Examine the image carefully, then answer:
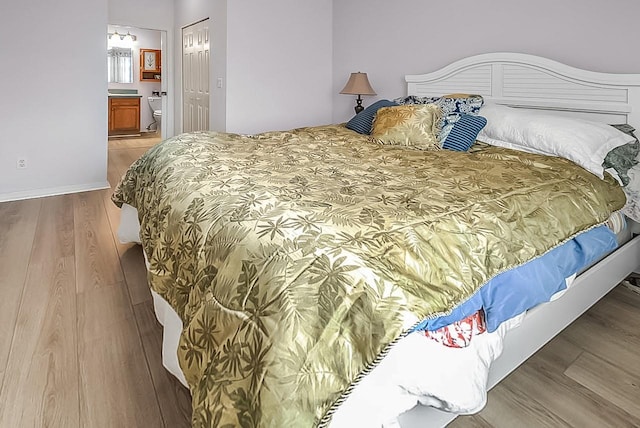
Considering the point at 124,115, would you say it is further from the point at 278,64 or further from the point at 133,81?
the point at 278,64

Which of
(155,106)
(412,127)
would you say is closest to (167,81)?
(155,106)

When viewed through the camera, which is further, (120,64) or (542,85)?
(120,64)

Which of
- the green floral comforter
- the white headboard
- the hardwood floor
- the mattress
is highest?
the white headboard

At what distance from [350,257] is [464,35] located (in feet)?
9.45

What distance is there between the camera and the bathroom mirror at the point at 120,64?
9.06m

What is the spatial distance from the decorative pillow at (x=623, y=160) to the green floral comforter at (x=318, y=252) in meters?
0.13

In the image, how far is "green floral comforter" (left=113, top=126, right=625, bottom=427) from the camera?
36.4 inches

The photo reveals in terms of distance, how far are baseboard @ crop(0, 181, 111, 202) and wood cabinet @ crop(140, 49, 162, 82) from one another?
563 centimetres

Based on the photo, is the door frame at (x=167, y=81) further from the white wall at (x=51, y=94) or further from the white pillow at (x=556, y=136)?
the white pillow at (x=556, y=136)

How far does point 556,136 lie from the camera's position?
2.21 m

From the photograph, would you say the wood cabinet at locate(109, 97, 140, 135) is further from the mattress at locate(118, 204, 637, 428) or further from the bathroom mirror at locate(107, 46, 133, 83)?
the mattress at locate(118, 204, 637, 428)

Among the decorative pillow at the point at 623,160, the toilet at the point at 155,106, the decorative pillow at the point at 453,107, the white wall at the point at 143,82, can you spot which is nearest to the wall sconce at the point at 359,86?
the decorative pillow at the point at 453,107

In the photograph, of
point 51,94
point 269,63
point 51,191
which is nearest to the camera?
point 51,94

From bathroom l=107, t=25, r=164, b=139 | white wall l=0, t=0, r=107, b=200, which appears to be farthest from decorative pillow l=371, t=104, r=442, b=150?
bathroom l=107, t=25, r=164, b=139
